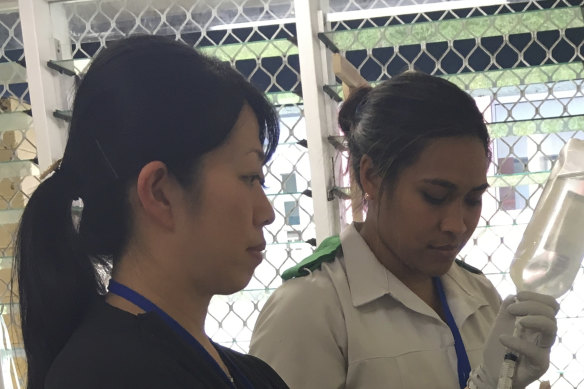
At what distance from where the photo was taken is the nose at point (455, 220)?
1.18 m

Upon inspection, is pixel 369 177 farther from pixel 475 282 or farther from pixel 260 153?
pixel 260 153

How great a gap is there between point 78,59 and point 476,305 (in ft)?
4.75

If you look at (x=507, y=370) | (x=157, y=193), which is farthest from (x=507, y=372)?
(x=157, y=193)

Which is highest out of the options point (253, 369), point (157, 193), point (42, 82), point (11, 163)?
point (157, 193)

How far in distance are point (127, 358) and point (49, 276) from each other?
0.15 metres

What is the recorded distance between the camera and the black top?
64 cm

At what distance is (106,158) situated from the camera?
0.73m

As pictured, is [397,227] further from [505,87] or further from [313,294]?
[505,87]

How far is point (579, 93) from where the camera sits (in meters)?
2.24

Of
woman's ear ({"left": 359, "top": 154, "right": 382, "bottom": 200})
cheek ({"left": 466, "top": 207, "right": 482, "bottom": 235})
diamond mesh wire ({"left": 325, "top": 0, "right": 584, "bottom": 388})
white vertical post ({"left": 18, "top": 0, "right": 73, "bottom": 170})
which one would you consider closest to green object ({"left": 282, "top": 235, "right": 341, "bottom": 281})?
woman's ear ({"left": 359, "top": 154, "right": 382, "bottom": 200})

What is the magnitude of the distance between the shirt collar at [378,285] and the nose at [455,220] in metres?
0.13

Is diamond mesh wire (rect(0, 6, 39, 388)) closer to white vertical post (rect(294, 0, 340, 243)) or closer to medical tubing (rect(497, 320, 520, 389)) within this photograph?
white vertical post (rect(294, 0, 340, 243))

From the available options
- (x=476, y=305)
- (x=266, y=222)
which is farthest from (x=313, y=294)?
(x=266, y=222)

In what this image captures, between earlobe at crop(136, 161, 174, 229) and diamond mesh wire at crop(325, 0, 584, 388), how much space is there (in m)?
1.44
